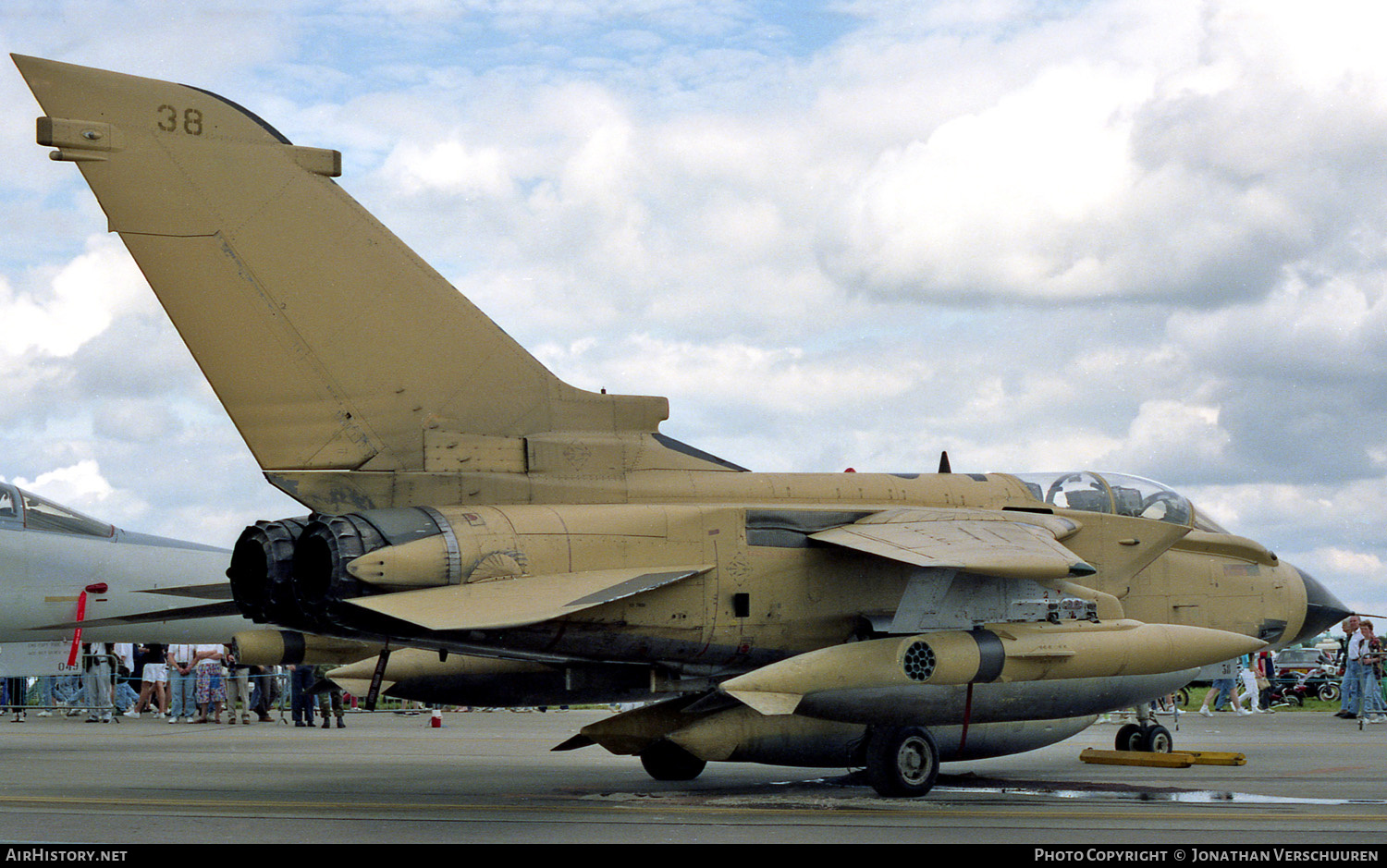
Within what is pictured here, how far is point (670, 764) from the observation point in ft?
40.5

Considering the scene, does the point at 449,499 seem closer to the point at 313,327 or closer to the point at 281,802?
the point at 313,327

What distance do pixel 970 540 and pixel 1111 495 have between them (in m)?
2.86

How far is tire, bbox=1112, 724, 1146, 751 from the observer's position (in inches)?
547

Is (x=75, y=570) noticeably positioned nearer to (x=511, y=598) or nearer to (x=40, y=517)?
(x=40, y=517)

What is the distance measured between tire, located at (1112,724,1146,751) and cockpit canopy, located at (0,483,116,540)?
1186cm

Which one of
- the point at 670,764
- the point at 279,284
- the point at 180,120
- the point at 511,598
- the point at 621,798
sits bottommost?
the point at 621,798

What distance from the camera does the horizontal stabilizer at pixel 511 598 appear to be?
8.78m

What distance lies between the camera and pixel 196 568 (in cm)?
1708

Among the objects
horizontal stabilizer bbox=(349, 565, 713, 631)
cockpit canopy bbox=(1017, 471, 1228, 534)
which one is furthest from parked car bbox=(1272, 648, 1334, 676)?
horizontal stabilizer bbox=(349, 565, 713, 631)

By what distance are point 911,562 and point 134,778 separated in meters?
7.20

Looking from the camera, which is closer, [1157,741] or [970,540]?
[970,540]

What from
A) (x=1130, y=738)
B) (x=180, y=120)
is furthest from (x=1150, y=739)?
(x=180, y=120)

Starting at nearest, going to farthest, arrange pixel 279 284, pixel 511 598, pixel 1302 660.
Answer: pixel 511 598 < pixel 279 284 < pixel 1302 660

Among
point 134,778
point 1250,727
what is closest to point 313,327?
point 134,778
